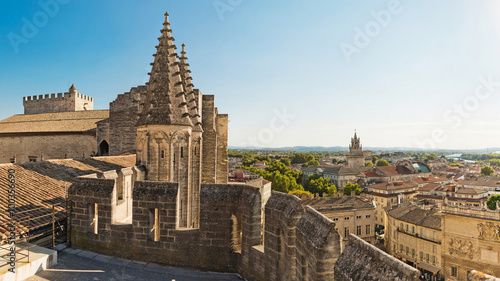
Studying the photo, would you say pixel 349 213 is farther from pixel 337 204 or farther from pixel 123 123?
pixel 123 123

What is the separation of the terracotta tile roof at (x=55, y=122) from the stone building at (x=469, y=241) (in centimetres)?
4235

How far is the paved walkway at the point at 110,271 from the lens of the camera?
7730mm

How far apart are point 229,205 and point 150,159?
7184mm

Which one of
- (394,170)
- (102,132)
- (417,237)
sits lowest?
(417,237)

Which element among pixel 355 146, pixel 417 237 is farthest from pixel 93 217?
pixel 355 146

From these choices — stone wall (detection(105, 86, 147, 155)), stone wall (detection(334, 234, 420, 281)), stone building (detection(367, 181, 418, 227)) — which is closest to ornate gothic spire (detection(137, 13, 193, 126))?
stone wall (detection(105, 86, 147, 155))

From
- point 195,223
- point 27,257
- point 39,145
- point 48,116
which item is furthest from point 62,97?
point 27,257

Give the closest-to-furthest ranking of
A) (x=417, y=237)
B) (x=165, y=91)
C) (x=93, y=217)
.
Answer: (x=93, y=217)
(x=165, y=91)
(x=417, y=237)

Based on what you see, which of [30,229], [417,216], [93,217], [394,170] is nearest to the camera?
[30,229]

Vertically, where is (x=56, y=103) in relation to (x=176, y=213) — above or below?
above

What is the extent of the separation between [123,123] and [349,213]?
42829 millimetres

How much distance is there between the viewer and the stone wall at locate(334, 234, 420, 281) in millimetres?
3660

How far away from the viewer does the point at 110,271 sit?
820cm

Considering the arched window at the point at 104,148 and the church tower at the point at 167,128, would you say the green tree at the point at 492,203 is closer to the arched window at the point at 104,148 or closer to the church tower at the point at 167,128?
the church tower at the point at 167,128
